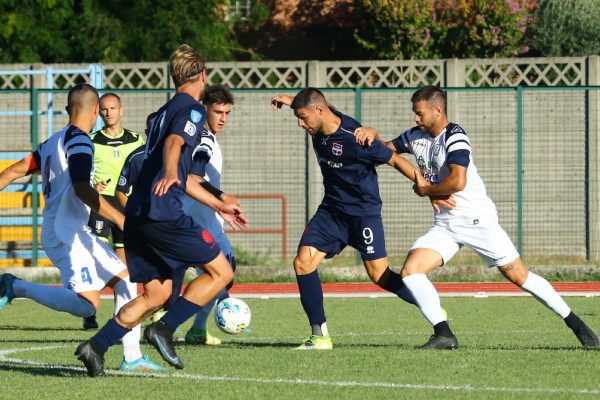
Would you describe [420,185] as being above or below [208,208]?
above

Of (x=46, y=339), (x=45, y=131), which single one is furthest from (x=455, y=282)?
(x=46, y=339)

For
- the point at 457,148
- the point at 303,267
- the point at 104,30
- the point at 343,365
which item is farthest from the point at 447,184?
the point at 104,30

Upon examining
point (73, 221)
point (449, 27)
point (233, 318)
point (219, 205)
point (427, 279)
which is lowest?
point (233, 318)

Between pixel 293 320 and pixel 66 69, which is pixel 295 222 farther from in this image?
pixel 293 320

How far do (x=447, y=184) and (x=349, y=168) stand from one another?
2.73 ft

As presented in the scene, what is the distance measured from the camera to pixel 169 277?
8.30 meters

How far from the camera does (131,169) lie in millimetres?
11750

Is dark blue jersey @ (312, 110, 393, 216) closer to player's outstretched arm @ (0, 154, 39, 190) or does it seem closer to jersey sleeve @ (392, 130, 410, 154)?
jersey sleeve @ (392, 130, 410, 154)

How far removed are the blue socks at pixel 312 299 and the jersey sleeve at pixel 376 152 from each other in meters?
0.98

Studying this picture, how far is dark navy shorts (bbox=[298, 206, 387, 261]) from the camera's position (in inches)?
408

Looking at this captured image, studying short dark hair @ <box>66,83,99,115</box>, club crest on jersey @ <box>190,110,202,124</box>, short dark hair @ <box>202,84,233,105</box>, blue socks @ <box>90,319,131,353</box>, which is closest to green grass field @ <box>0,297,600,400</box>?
blue socks @ <box>90,319,131,353</box>

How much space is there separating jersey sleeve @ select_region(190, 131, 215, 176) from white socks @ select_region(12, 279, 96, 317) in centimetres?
131

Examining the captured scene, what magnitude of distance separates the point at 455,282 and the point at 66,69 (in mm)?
6790

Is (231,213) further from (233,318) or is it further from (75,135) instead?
(233,318)
